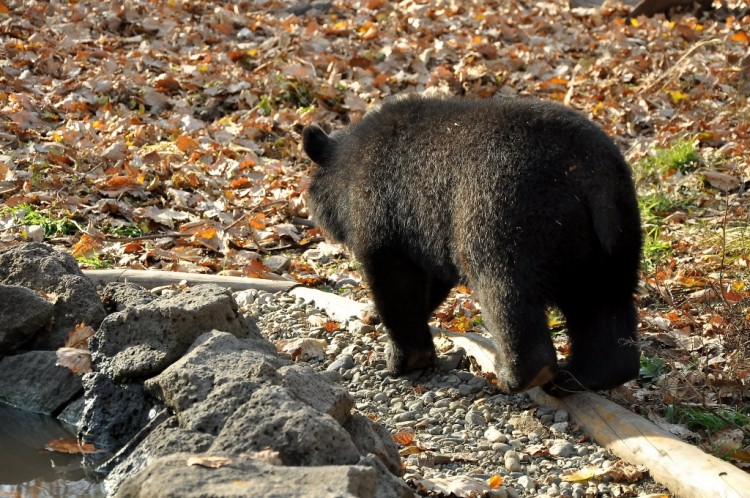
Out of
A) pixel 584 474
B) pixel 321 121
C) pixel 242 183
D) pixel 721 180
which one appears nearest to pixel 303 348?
pixel 584 474

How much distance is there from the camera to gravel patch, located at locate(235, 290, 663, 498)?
448 centimetres

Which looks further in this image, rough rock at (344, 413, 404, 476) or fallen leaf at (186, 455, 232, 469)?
rough rock at (344, 413, 404, 476)

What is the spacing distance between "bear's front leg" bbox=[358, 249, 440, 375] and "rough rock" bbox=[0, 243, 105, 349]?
1.68 meters

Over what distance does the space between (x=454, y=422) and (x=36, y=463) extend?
2.22 metres

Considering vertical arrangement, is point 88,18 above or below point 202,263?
above

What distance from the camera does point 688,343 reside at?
19.4 ft

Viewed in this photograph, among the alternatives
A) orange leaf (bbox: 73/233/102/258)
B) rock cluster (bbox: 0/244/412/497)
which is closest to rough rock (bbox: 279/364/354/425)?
rock cluster (bbox: 0/244/412/497)

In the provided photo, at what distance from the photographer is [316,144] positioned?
6.66 meters

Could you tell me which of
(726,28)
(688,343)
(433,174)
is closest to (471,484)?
(433,174)

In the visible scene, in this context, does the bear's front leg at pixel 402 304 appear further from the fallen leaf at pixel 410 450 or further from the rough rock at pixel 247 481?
the rough rock at pixel 247 481

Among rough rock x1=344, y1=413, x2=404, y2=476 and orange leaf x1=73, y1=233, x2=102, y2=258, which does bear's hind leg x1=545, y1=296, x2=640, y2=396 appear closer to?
rough rock x1=344, y1=413, x2=404, y2=476

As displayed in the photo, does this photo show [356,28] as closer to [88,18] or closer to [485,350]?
[88,18]

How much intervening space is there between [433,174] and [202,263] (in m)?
2.91

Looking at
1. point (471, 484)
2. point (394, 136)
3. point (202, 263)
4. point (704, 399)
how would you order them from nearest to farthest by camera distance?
1. point (471, 484)
2. point (704, 399)
3. point (394, 136)
4. point (202, 263)
